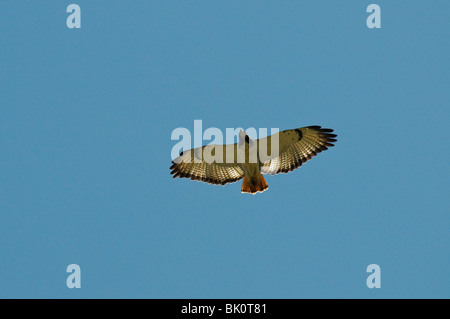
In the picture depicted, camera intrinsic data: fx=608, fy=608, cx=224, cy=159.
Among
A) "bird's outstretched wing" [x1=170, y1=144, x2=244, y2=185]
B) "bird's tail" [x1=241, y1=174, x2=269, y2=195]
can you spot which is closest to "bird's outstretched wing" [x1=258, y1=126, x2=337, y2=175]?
"bird's tail" [x1=241, y1=174, x2=269, y2=195]

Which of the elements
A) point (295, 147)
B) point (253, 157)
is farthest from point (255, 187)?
point (295, 147)

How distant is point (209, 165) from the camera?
13.9m

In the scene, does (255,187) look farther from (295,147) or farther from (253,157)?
(295,147)

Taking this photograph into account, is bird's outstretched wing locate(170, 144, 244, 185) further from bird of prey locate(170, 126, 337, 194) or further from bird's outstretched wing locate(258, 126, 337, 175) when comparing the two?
bird's outstretched wing locate(258, 126, 337, 175)

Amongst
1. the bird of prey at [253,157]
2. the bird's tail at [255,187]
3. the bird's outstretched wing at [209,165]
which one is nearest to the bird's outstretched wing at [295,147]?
the bird of prey at [253,157]

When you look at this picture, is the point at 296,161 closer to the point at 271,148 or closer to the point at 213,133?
the point at 271,148

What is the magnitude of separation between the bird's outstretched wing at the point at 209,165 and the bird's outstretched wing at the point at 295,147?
2.21ft

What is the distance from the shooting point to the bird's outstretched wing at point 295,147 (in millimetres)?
13227

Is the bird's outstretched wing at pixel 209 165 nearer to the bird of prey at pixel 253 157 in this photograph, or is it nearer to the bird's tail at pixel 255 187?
the bird of prey at pixel 253 157

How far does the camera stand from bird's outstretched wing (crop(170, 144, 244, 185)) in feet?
44.1
